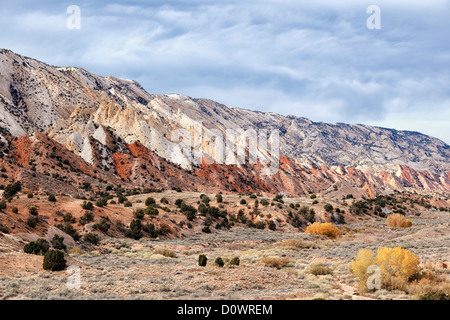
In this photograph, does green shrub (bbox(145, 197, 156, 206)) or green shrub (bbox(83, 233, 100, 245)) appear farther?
green shrub (bbox(145, 197, 156, 206))

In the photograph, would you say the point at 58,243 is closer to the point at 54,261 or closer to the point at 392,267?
the point at 54,261

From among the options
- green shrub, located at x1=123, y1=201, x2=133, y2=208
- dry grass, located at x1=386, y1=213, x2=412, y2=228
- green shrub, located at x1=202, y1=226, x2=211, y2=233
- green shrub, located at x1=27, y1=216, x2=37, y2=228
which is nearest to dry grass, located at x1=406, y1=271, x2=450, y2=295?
green shrub, located at x1=27, y1=216, x2=37, y2=228

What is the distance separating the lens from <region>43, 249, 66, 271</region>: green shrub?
19859 mm

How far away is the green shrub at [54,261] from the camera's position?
19.9m

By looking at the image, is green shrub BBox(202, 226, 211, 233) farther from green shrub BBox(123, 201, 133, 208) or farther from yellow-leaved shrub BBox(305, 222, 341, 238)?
yellow-leaved shrub BBox(305, 222, 341, 238)

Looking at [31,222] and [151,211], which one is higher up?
[151,211]

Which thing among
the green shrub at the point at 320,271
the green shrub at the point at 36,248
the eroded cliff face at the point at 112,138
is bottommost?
the green shrub at the point at 320,271

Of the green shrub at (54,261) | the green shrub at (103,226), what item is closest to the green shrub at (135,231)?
the green shrub at (103,226)

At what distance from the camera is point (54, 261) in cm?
2000

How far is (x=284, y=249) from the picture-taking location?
34688 millimetres

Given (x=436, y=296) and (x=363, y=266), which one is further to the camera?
(x=363, y=266)

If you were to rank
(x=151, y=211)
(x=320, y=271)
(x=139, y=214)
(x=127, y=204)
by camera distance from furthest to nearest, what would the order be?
(x=127, y=204) < (x=151, y=211) < (x=139, y=214) < (x=320, y=271)

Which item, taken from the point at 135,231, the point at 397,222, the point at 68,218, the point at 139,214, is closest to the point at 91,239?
the point at 68,218

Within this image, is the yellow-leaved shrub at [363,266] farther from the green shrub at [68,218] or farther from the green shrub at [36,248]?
the green shrub at [68,218]
